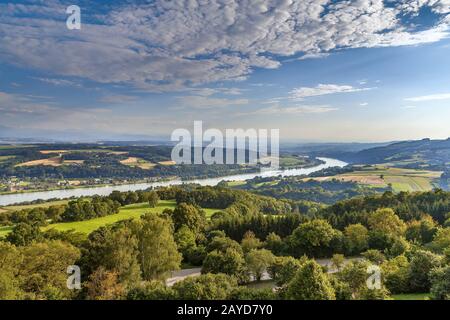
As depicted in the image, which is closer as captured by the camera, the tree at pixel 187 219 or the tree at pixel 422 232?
the tree at pixel 422 232

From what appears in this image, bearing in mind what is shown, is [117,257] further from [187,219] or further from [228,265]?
[187,219]

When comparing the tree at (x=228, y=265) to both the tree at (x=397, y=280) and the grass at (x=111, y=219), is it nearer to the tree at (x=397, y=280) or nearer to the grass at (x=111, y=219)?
the tree at (x=397, y=280)

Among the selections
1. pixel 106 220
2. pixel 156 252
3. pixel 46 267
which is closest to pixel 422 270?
pixel 156 252

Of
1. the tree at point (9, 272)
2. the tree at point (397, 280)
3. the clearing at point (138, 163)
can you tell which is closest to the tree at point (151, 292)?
the tree at point (9, 272)

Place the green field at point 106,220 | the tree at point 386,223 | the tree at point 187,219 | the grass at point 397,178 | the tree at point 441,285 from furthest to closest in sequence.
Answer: the grass at point 397,178
the green field at point 106,220
the tree at point 187,219
the tree at point 386,223
the tree at point 441,285

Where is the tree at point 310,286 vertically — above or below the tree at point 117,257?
above

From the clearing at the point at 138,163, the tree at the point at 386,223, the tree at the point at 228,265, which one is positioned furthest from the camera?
the clearing at the point at 138,163
